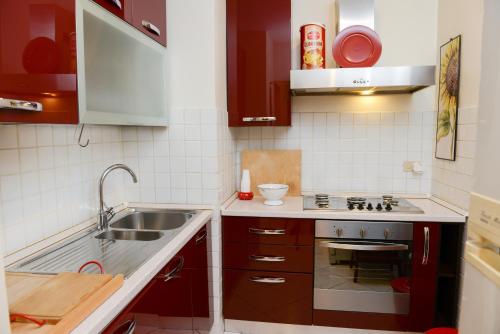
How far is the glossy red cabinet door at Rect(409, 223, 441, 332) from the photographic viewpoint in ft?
6.60

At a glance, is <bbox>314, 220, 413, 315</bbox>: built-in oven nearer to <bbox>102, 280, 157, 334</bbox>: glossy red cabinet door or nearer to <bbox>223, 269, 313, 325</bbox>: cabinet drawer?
<bbox>223, 269, 313, 325</bbox>: cabinet drawer

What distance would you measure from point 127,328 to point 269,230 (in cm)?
116

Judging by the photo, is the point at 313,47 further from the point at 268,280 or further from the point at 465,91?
the point at 268,280

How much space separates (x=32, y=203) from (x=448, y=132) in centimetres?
232

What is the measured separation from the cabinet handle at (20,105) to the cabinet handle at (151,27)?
0.87 meters

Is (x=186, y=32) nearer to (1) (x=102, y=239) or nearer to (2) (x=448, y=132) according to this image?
(1) (x=102, y=239)

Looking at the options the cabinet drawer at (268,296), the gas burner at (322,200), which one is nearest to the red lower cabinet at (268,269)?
the cabinet drawer at (268,296)

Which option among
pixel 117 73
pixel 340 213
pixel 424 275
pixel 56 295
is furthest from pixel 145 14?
pixel 424 275

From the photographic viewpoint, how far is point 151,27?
176cm

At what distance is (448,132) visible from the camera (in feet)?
7.30

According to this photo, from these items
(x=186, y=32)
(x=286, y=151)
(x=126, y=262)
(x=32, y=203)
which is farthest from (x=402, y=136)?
(x=32, y=203)

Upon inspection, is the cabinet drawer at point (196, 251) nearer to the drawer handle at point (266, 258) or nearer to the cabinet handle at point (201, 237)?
the cabinet handle at point (201, 237)

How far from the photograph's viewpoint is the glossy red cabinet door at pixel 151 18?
1.62 m

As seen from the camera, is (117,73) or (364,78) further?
(364,78)
